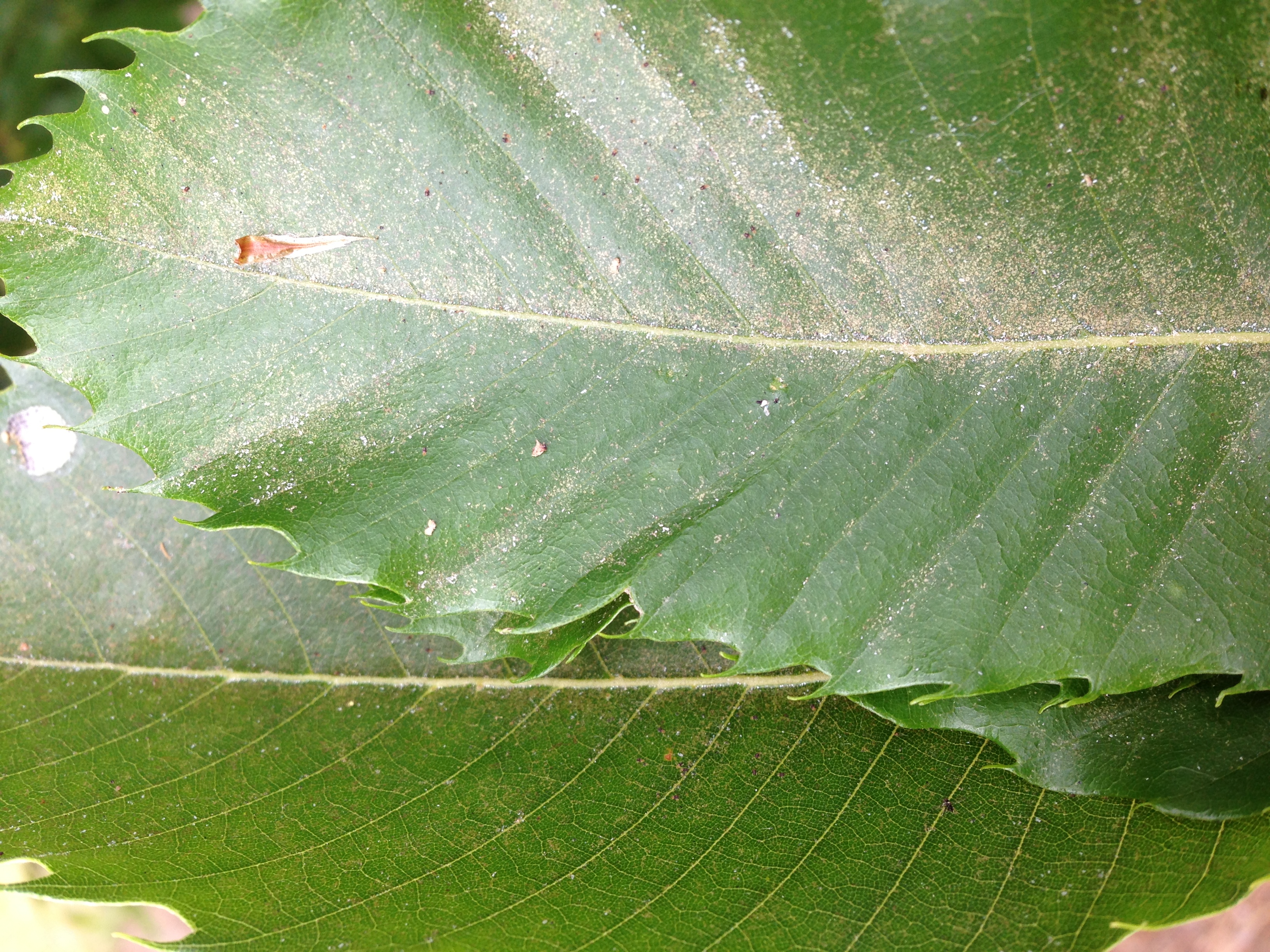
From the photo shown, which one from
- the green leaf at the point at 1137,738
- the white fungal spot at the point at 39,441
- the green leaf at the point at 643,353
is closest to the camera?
the green leaf at the point at 643,353

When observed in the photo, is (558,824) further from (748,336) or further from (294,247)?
(294,247)

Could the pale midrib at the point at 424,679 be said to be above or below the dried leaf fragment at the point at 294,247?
below

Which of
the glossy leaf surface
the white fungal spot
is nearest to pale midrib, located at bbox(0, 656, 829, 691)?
the glossy leaf surface

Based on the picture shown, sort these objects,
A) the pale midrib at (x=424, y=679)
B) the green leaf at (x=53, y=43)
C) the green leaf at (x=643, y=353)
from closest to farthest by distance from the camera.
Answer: the green leaf at (x=643, y=353) → the pale midrib at (x=424, y=679) → the green leaf at (x=53, y=43)

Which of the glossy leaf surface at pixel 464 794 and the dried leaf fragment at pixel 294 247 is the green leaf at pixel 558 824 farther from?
the dried leaf fragment at pixel 294 247

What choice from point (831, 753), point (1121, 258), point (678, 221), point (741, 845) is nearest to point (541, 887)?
point (741, 845)

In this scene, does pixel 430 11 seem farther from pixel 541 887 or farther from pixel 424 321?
pixel 541 887

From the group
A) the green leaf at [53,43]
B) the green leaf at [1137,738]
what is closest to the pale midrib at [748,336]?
the green leaf at [1137,738]

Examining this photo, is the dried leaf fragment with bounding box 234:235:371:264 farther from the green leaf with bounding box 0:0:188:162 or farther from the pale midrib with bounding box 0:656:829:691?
the green leaf with bounding box 0:0:188:162
